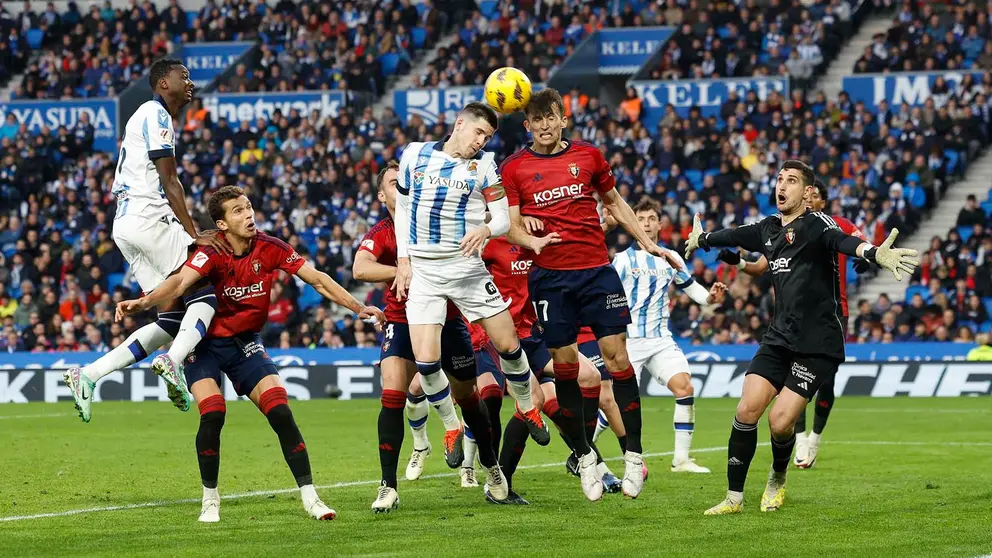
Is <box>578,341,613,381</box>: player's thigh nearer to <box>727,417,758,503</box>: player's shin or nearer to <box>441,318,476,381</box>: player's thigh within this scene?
<box>441,318,476,381</box>: player's thigh

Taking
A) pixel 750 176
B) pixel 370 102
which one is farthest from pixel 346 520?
pixel 370 102

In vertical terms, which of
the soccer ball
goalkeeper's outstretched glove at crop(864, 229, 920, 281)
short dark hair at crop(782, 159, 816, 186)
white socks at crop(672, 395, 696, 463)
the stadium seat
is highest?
the soccer ball

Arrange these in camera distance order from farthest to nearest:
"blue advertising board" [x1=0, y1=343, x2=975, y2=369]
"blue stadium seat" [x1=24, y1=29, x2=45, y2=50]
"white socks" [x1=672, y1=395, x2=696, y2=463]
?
"blue stadium seat" [x1=24, y1=29, x2=45, y2=50], "blue advertising board" [x1=0, y1=343, x2=975, y2=369], "white socks" [x1=672, y1=395, x2=696, y2=463]

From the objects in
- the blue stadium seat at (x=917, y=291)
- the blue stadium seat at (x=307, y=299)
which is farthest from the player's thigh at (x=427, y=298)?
the blue stadium seat at (x=307, y=299)

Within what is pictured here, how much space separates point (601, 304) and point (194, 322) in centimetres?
288

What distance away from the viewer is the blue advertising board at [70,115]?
34094 millimetres

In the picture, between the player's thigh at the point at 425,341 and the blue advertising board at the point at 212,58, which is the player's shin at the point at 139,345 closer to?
the player's thigh at the point at 425,341

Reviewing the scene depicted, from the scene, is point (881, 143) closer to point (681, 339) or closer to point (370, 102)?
point (681, 339)

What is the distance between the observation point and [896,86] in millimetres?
28828

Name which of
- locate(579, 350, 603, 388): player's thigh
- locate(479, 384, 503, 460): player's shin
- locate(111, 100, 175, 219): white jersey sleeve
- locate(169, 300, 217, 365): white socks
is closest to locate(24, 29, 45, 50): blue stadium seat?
locate(111, 100, 175, 219): white jersey sleeve

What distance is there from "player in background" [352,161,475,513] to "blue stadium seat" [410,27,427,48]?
1007 inches

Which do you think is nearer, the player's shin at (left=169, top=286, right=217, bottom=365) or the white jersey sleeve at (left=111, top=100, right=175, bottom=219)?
the player's shin at (left=169, top=286, right=217, bottom=365)

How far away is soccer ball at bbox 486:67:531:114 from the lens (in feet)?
32.4

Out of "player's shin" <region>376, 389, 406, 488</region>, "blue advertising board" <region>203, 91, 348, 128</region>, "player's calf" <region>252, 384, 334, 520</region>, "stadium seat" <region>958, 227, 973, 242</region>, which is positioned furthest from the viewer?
"blue advertising board" <region>203, 91, 348, 128</region>
